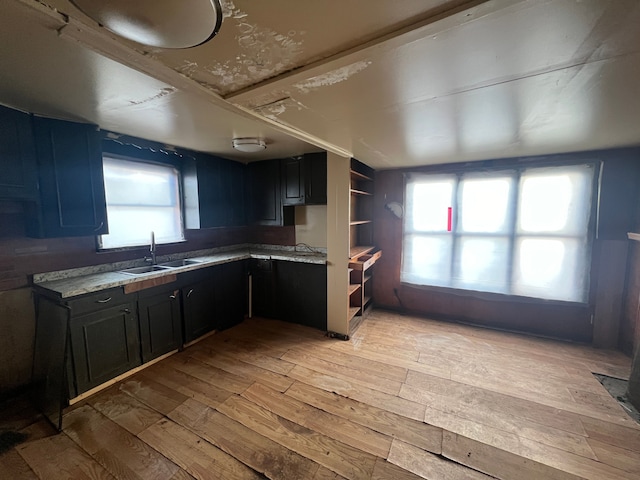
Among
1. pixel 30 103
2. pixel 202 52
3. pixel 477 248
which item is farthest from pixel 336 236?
pixel 30 103

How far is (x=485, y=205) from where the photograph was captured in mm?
3227

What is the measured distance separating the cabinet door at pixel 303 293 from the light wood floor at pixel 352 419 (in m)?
0.56

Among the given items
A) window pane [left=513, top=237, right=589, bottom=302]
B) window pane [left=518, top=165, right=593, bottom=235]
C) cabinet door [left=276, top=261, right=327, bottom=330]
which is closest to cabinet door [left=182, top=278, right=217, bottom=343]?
cabinet door [left=276, top=261, right=327, bottom=330]

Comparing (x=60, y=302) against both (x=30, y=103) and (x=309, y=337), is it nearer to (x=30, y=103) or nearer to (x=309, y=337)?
(x=30, y=103)

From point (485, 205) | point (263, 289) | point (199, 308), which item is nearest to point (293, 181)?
point (263, 289)

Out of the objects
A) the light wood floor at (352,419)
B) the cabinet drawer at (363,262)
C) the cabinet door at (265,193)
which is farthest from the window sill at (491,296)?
the cabinet door at (265,193)

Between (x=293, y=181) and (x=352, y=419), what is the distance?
2.74m

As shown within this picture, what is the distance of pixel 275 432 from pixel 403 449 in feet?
2.81

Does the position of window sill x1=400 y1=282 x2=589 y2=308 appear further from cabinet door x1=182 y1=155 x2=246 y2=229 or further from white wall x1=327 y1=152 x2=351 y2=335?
cabinet door x1=182 y1=155 x2=246 y2=229

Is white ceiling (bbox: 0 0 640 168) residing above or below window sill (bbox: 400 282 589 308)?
above

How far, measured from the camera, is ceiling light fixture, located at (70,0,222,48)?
27.6 inches

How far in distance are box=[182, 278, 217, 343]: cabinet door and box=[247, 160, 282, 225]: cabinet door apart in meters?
1.07

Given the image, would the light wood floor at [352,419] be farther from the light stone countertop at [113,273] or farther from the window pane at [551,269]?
the light stone countertop at [113,273]

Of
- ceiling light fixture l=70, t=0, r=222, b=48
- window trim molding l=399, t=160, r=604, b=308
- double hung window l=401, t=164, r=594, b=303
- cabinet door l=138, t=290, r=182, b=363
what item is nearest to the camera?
ceiling light fixture l=70, t=0, r=222, b=48
